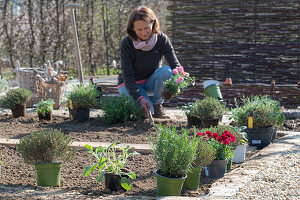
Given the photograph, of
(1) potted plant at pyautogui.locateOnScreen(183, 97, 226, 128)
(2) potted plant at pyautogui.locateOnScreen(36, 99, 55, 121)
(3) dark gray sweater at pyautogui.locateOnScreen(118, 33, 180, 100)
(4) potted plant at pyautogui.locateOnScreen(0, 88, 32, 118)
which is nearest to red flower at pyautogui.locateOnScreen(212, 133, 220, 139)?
(1) potted plant at pyautogui.locateOnScreen(183, 97, 226, 128)

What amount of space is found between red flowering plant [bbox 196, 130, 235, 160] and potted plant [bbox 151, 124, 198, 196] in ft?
1.37

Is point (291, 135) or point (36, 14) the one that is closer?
point (291, 135)

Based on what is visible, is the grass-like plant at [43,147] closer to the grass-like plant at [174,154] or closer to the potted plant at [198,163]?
the grass-like plant at [174,154]

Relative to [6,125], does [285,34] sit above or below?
above

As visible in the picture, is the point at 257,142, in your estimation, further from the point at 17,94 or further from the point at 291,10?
the point at 291,10

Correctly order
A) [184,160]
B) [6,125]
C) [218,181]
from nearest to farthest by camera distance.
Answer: [184,160] → [218,181] → [6,125]

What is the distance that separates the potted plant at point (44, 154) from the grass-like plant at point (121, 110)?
189 centimetres

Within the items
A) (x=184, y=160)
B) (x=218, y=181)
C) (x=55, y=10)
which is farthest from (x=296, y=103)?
(x=55, y=10)

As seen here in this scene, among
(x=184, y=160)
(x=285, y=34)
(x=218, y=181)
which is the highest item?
(x=285, y=34)

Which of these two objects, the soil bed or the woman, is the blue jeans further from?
the soil bed

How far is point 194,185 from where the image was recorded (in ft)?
8.07

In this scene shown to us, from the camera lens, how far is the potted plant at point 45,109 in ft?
15.1

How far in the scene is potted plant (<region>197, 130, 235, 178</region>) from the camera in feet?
8.77

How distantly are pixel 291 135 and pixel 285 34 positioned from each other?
136 inches
